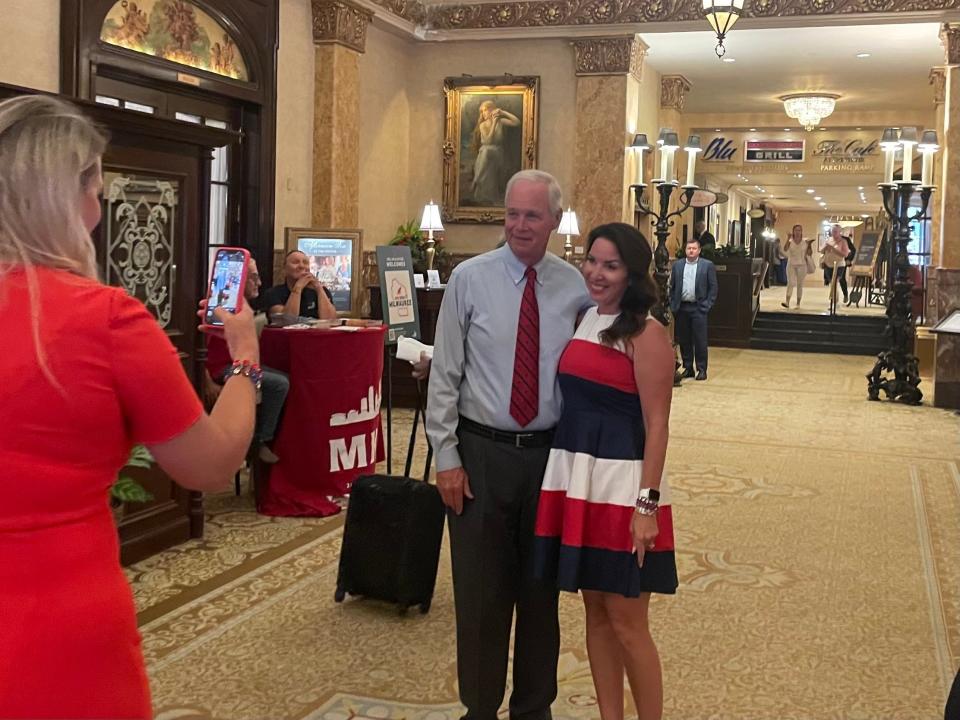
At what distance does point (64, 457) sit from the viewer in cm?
145

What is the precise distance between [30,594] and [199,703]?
2.20m

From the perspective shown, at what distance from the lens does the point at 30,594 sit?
144cm

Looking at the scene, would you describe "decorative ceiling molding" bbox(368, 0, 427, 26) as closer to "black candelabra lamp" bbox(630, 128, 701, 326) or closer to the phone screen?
"black candelabra lamp" bbox(630, 128, 701, 326)

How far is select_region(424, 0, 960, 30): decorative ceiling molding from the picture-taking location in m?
11.6

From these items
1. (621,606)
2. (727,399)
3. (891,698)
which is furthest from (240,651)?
(727,399)

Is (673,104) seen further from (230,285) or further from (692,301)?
(230,285)

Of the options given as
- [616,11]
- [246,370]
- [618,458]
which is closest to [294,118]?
[616,11]

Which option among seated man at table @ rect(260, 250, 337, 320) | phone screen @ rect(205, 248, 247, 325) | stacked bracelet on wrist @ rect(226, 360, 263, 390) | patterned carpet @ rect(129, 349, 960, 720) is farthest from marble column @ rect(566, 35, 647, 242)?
stacked bracelet on wrist @ rect(226, 360, 263, 390)

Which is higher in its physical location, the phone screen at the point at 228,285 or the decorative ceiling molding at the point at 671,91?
the decorative ceiling molding at the point at 671,91

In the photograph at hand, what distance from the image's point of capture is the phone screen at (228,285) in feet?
5.79

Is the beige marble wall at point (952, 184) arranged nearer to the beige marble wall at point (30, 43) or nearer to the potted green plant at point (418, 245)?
the potted green plant at point (418, 245)

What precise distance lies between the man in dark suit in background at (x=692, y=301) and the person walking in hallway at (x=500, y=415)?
1035 centimetres

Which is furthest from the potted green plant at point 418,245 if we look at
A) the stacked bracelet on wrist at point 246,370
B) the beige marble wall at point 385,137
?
the stacked bracelet on wrist at point 246,370

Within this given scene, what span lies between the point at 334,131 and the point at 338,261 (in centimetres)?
167
